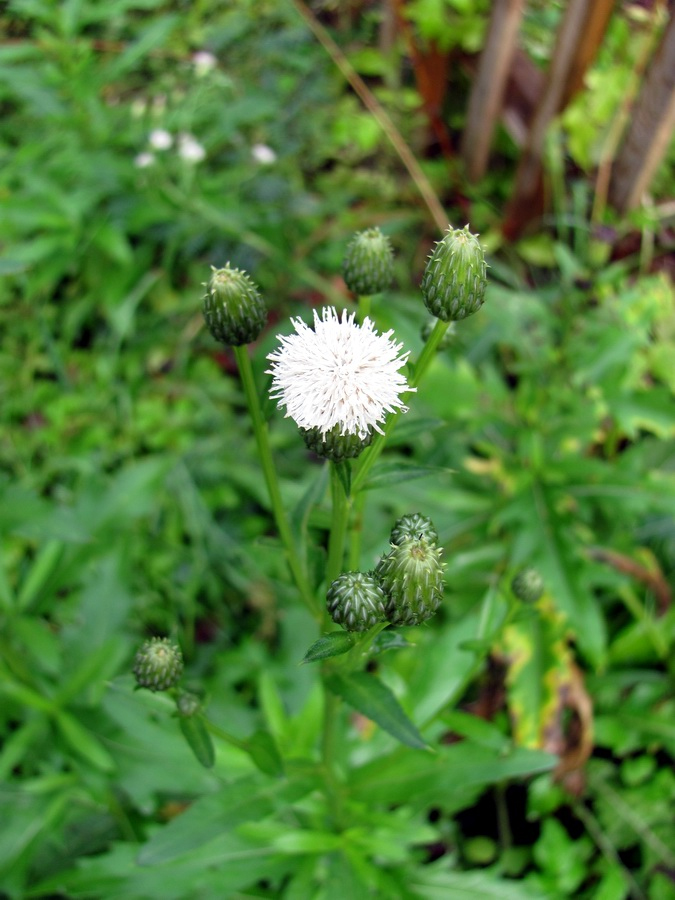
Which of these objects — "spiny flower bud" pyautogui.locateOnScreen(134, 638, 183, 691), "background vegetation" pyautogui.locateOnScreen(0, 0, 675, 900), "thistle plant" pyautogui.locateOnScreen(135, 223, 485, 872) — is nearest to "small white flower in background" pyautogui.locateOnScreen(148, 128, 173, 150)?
"background vegetation" pyautogui.locateOnScreen(0, 0, 675, 900)

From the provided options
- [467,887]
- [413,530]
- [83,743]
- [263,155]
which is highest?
[413,530]

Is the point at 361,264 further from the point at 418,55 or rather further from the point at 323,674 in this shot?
the point at 418,55

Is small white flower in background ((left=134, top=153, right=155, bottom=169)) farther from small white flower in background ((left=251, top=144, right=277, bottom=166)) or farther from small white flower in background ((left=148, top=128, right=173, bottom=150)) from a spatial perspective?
small white flower in background ((left=251, top=144, right=277, bottom=166))

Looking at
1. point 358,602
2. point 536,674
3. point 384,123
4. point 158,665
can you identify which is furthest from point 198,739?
point 384,123

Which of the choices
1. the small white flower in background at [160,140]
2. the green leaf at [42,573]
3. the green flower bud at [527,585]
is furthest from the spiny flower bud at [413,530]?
the small white flower in background at [160,140]

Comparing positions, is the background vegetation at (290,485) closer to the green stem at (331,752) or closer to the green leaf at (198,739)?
the green stem at (331,752)

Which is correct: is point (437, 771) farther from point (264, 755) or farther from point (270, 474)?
point (270, 474)

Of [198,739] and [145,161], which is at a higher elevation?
[145,161]
